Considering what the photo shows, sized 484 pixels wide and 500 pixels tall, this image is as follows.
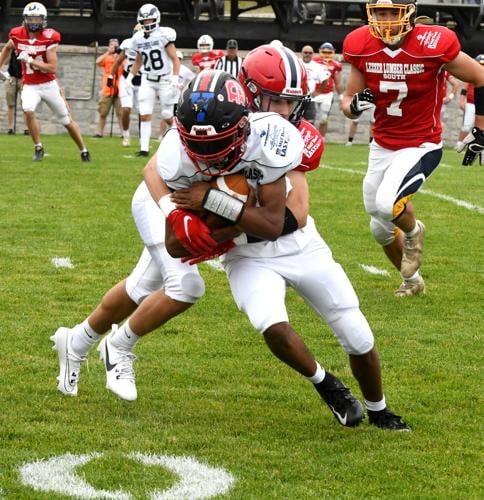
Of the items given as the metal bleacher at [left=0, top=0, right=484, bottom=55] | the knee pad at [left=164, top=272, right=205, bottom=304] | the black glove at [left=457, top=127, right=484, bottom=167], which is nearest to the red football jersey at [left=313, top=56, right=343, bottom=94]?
the metal bleacher at [left=0, top=0, right=484, bottom=55]

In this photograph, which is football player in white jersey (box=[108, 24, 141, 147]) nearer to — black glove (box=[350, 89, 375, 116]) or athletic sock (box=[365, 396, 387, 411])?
black glove (box=[350, 89, 375, 116])

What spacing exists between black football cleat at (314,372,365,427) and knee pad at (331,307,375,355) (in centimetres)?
16

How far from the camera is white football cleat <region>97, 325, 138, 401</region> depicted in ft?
13.9

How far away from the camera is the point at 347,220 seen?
9.59m

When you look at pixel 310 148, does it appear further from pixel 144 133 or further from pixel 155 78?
pixel 155 78

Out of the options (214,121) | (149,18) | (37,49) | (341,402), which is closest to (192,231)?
(214,121)

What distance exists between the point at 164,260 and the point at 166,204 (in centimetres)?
35

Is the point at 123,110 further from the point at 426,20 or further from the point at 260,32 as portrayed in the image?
the point at 426,20

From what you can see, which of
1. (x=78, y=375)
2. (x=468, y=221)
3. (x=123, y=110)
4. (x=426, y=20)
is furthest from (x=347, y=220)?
(x=123, y=110)

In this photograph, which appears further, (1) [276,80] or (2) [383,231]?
(2) [383,231]

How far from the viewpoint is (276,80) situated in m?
4.07

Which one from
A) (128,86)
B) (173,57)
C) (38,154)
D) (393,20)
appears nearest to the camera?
(393,20)

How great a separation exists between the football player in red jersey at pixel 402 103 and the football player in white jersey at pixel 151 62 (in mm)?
8170

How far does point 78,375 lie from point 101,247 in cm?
350
